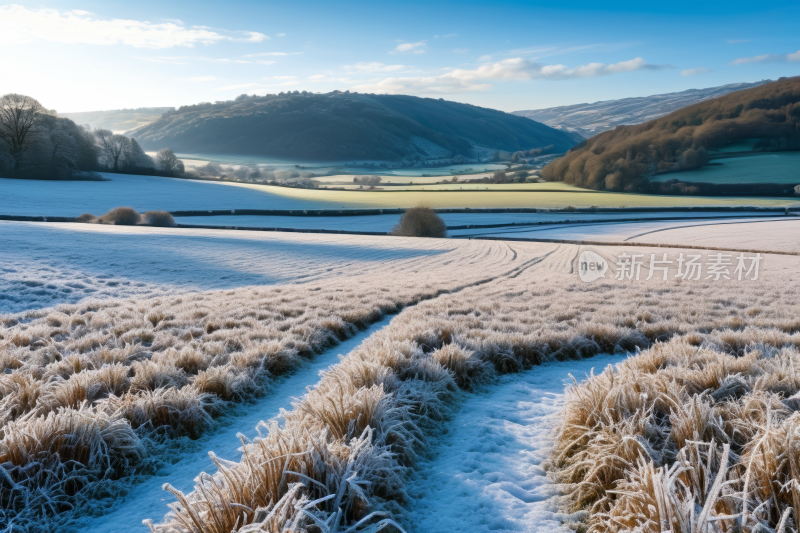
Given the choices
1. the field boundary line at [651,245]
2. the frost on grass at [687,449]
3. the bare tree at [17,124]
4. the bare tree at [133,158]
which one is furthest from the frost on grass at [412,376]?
the bare tree at [133,158]

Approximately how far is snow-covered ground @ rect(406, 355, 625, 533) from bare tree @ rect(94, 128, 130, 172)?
8935 cm

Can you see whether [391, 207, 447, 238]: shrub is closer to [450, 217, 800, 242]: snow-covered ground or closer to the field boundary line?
[450, 217, 800, 242]: snow-covered ground

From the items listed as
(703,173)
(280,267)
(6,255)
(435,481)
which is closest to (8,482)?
(435,481)

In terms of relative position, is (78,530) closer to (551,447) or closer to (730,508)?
(551,447)

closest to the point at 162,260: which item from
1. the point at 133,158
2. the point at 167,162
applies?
the point at 133,158

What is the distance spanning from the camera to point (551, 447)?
4.59 meters

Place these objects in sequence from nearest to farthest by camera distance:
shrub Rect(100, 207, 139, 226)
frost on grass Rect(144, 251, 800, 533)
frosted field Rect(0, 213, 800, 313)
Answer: frost on grass Rect(144, 251, 800, 533)
frosted field Rect(0, 213, 800, 313)
shrub Rect(100, 207, 139, 226)

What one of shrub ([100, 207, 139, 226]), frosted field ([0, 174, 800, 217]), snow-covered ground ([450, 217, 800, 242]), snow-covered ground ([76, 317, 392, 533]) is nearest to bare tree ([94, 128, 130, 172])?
frosted field ([0, 174, 800, 217])

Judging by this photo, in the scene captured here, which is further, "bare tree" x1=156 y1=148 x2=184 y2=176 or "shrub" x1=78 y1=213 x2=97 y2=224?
"bare tree" x1=156 y1=148 x2=184 y2=176

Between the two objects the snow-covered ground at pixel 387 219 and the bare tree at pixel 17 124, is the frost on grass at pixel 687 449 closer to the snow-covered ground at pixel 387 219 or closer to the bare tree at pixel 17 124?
the snow-covered ground at pixel 387 219

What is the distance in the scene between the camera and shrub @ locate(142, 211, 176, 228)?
40500mm

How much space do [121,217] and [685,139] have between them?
99.1 m

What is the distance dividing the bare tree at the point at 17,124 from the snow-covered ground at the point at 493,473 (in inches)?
3166

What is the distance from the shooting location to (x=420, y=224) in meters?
42.1
